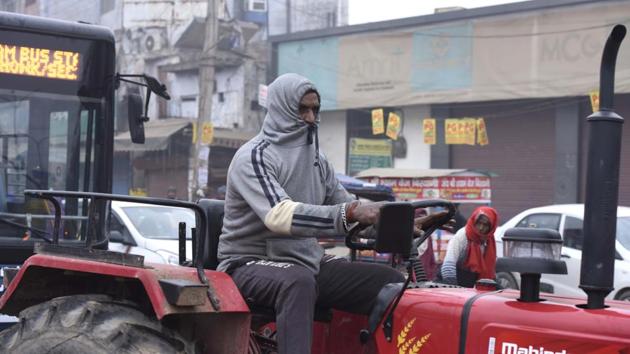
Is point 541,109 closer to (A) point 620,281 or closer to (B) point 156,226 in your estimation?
(A) point 620,281

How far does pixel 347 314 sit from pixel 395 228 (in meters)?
0.91

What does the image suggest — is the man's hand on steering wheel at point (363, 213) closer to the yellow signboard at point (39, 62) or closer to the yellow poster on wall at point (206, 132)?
the yellow signboard at point (39, 62)

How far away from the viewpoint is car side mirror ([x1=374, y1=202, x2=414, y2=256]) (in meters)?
3.15

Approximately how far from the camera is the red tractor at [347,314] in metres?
3.10

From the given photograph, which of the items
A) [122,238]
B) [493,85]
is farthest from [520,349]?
[493,85]

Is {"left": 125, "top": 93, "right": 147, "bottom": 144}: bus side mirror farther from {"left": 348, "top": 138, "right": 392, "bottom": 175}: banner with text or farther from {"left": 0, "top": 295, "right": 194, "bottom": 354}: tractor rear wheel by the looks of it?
{"left": 348, "top": 138, "right": 392, "bottom": 175}: banner with text

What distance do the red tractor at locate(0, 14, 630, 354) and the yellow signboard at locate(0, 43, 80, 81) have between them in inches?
137

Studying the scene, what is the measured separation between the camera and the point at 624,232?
12289 millimetres

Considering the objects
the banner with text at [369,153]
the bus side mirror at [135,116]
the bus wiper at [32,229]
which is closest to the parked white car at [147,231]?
the bus side mirror at [135,116]

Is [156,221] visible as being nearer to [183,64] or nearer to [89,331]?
[89,331]

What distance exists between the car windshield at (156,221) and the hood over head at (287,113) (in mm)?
8019

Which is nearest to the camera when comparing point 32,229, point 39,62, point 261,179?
point 261,179

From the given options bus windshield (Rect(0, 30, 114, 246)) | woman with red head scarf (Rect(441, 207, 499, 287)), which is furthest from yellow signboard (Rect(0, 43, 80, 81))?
woman with red head scarf (Rect(441, 207, 499, 287))

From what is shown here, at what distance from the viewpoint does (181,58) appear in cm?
3456
